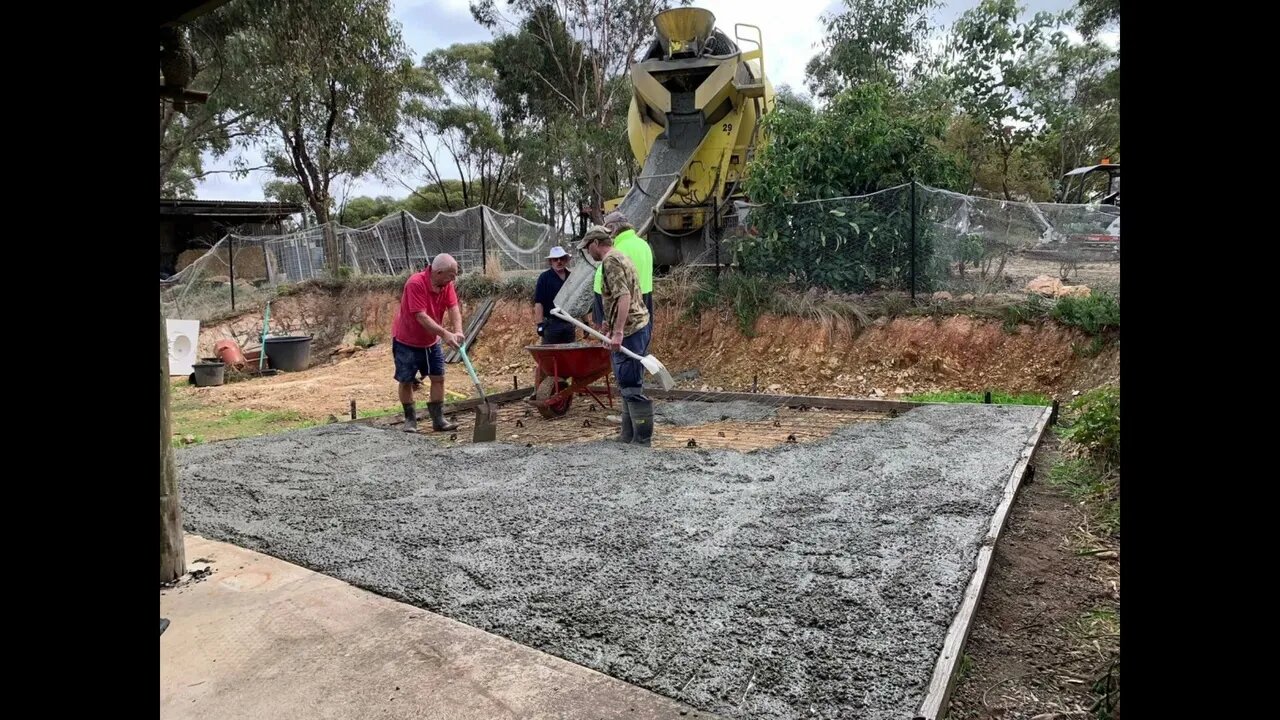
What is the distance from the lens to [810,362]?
9438 mm

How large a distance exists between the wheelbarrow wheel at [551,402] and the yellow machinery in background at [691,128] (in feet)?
10.3

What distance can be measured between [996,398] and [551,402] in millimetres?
4321

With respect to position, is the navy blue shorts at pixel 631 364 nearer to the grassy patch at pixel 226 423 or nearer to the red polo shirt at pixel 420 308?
the red polo shirt at pixel 420 308

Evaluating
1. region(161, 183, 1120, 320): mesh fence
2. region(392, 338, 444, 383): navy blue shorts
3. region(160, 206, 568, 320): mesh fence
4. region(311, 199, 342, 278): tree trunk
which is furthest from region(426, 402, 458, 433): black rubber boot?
region(311, 199, 342, 278): tree trunk

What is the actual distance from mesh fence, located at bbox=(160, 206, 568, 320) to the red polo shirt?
7.16 metres

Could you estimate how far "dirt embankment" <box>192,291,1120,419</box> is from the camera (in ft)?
27.5

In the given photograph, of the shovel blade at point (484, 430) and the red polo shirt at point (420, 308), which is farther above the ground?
the red polo shirt at point (420, 308)

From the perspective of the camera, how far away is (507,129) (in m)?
32.0

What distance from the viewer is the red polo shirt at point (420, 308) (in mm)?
6875

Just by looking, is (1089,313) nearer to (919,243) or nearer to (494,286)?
(919,243)

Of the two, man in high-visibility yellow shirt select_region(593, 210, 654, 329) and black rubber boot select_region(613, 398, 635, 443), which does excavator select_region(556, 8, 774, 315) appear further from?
black rubber boot select_region(613, 398, 635, 443)

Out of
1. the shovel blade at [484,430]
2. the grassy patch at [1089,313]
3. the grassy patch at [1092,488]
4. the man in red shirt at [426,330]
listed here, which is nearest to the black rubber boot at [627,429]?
the shovel blade at [484,430]
